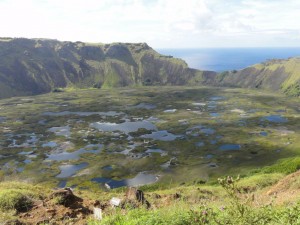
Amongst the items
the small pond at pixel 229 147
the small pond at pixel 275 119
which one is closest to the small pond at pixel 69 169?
the small pond at pixel 229 147

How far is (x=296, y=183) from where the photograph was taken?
121 feet

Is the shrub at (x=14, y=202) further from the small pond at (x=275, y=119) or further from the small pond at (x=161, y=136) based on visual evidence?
the small pond at (x=275, y=119)

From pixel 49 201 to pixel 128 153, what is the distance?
98.1 metres

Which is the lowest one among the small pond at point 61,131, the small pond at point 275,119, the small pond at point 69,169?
the small pond at point 69,169

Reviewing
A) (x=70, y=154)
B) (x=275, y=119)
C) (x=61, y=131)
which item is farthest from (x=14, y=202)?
(x=275, y=119)

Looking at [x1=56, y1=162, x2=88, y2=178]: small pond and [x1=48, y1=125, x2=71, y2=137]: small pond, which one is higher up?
[x1=48, y1=125, x2=71, y2=137]: small pond

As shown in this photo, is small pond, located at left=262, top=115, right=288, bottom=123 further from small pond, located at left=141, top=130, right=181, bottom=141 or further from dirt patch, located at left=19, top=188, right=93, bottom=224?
dirt patch, located at left=19, top=188, right=93, bottom=224

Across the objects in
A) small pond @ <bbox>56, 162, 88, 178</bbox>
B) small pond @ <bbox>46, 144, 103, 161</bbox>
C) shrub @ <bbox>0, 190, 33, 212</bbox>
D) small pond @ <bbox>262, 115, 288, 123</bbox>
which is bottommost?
small pond @ <bbox>56, 162, 88, 178</bbox>

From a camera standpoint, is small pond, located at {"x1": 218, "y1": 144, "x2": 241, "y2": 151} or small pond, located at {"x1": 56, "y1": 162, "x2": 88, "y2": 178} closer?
small pond, located at {"x1": 56, "y1": 162, "x2": 88, "y2": 178}

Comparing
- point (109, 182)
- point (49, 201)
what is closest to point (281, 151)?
point (109, 182)

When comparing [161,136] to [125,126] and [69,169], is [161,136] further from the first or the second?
[69,169]

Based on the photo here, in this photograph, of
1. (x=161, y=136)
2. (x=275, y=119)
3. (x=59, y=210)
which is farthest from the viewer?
(x=275, y=119)

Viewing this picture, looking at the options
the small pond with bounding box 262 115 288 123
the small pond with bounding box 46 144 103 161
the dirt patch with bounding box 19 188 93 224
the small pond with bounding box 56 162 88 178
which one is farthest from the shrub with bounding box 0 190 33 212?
the small pond with bounding box 262 115 288 123

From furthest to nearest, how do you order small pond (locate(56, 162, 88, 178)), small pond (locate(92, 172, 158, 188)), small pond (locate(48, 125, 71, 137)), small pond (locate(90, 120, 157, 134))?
small pond (locate(90, 120, 157, 134)) < small pond (locate(48, 125, 71, 137)) < small pond (locate(56, 162, 88, 178)) < small pond (locate(92, 172, 158, 188))
